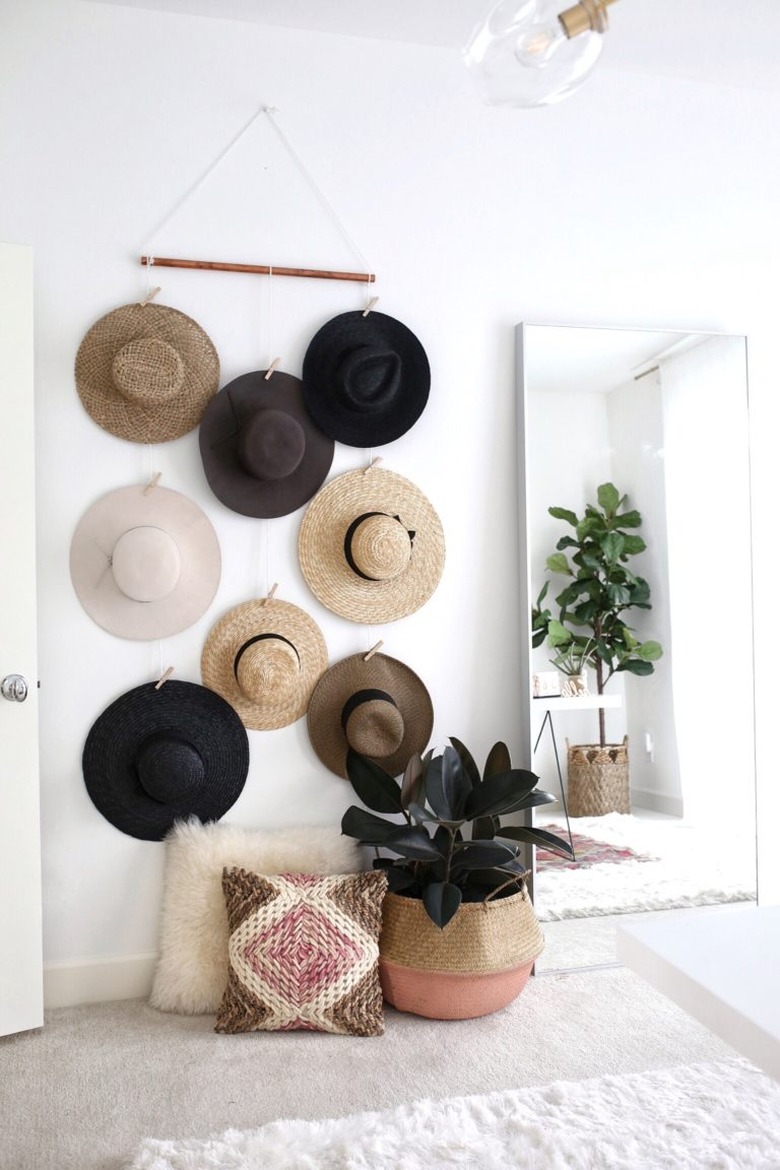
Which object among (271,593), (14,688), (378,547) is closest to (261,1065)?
(14,688)

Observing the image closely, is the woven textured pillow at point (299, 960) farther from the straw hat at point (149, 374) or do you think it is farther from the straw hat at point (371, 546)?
the straw hat at point (149, 374)

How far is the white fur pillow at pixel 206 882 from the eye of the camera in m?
2.54

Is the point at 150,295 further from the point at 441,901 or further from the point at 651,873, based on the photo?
the point at 651,873

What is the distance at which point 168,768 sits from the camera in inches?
101

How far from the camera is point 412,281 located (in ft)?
9.50

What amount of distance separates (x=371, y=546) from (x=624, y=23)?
1.63 m

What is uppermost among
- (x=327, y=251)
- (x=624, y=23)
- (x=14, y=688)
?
(x=624, y=23)

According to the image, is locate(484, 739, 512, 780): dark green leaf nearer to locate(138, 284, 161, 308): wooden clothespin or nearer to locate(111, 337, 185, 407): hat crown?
locate(111, 337, 185, 407): hat crown

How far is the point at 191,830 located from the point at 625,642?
1.36 meters

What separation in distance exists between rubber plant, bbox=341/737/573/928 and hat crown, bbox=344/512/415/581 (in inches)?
19.7

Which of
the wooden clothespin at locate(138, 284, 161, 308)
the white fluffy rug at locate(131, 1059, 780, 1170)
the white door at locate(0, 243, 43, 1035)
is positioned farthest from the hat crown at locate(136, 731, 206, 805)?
the wooden clothespin at locate(138, 284, 161, 308)

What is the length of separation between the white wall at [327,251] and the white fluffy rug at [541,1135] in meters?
0.93

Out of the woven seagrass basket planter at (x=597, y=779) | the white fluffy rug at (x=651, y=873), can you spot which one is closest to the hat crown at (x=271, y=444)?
the woven seagrass basket planter at (x=597, y=779)

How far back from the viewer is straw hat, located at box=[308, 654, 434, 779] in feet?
8.84
